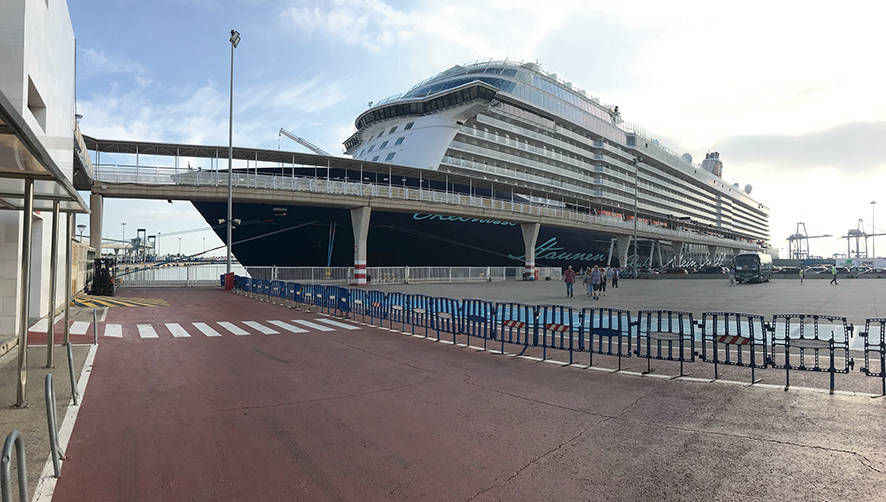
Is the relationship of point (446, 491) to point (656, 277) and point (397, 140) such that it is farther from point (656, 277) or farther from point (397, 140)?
point (656, 277)

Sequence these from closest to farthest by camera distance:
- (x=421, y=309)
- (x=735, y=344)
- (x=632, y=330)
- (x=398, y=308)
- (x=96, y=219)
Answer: (x=735, y=344)
(x=632, y=330)
(x=421, y=309)
(x=398, y=308)
(x=96, y=219)

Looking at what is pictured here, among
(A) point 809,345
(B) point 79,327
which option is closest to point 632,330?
(A) point 809,345

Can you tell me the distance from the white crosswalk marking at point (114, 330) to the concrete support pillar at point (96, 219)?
54.7 ft

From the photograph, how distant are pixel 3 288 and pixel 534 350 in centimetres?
1204

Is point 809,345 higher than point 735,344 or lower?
higher

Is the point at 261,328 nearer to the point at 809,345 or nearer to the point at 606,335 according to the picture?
the point at 606,335

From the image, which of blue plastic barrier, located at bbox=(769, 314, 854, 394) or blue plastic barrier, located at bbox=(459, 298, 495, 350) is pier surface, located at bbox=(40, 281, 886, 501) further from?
blue plastic barrier, located at bbox=(459, 298, 495, 350)

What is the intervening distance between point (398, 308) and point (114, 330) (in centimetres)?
770

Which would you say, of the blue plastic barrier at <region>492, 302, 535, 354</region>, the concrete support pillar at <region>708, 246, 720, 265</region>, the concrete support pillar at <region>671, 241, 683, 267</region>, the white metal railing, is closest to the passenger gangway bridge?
the white metal railing

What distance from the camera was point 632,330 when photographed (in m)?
12.2

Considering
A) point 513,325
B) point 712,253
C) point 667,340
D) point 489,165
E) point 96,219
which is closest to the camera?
point 667,340

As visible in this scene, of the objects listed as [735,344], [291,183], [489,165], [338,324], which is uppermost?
[489,165]

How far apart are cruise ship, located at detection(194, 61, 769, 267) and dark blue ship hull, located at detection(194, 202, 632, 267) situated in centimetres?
8

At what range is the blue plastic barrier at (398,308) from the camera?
1303cm
